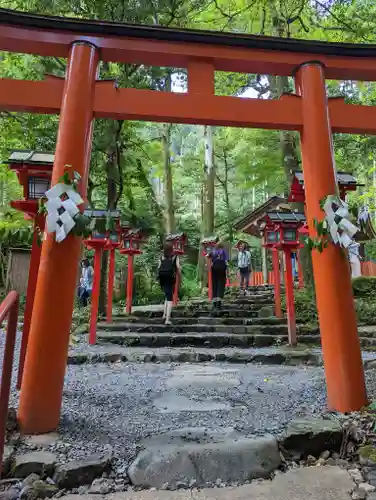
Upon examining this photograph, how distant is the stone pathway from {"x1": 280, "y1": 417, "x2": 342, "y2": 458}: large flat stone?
0.37m

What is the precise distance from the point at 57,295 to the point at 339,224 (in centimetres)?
263

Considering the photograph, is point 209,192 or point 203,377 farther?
point 209,192

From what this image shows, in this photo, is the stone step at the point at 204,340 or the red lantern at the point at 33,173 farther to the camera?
the stone step at the point at 204,340

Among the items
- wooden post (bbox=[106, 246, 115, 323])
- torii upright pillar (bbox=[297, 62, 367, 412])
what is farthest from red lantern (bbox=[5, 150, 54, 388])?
wooden post (bbox=[106, 246, 115, 323])

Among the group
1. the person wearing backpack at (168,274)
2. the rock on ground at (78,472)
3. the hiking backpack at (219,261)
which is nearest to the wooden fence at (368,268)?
the hiking backpack at (219,261)

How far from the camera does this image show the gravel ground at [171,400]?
10.5 ft

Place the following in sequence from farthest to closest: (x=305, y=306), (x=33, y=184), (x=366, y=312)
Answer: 1. (x=305, y=306)
2. (x=366, y=312)
3. (x=33, y=184)

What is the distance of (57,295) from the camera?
332cm

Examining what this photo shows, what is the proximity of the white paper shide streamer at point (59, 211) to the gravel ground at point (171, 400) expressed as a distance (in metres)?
1.65

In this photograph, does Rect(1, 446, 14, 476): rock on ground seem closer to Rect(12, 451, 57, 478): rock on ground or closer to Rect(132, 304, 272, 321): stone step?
Rect(12, 451, 57, 478): rock on ground

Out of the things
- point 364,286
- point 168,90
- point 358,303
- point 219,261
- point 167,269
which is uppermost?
point 168,90

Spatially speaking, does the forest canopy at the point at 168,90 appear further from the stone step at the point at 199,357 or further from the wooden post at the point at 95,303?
the stone step at the point at 199,357

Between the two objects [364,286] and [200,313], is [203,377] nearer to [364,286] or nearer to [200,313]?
[200,313]

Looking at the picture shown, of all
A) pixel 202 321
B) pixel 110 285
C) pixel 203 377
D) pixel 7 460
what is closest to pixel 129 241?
pixel 110 285
